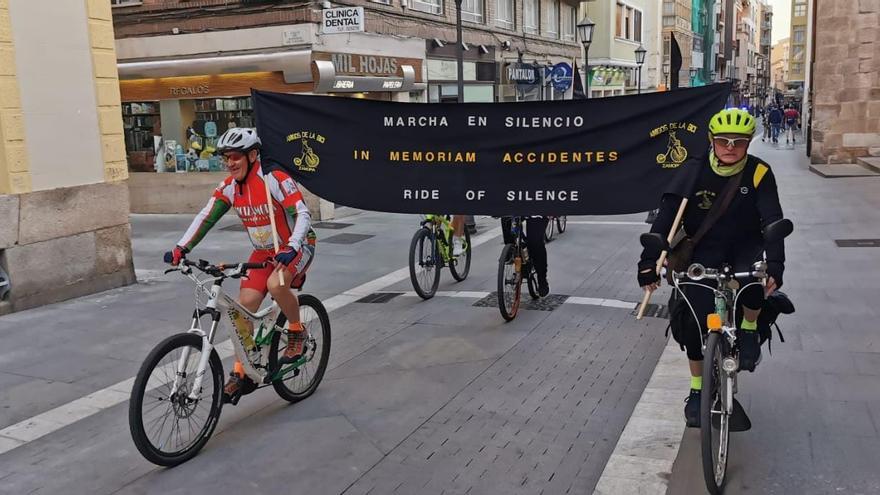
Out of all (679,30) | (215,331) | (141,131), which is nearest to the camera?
(215,331)

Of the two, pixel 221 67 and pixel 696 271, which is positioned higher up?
pixel 221 67

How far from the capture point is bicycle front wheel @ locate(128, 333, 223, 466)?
4141mm

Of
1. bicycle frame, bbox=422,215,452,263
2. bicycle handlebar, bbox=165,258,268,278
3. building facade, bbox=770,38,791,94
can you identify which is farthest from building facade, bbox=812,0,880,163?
building facade, bbox=770,38,791,94

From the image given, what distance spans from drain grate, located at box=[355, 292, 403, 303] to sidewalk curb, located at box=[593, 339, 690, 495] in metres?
3.63

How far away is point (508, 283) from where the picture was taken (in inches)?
299

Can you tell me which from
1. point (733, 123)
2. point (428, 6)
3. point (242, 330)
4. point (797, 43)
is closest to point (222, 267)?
point (242, 330)

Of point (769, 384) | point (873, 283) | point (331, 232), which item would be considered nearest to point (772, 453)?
point (769, 384)

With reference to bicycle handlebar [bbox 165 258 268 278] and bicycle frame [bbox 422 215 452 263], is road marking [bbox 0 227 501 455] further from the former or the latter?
bicycle frame [bbox 422 215 452 263]

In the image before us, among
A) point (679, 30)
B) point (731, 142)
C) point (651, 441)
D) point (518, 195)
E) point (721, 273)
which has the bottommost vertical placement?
point (651, 441)

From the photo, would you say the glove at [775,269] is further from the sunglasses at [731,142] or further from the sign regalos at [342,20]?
the sign regalos at [342,20]

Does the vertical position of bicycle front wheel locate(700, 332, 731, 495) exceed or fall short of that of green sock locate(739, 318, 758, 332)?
it falls short

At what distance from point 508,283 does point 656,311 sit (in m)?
1.61

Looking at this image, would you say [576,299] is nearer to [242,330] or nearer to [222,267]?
[242,330]

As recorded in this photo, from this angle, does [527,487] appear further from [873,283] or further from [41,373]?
[873,283]
